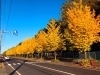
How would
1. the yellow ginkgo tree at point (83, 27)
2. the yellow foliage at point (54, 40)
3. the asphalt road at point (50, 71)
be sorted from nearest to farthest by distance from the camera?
the asphalt road at point (50, 71) < the yellow ginkgo tree at point (83, 27) < the yellow foliage at point (54, 40)

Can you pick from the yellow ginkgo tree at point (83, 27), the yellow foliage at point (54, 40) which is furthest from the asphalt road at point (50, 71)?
the yellow foliage at point (54, 40)

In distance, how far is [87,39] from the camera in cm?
3841

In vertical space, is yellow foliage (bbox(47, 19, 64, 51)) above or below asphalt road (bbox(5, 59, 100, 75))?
above

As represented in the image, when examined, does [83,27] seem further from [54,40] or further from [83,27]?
[54,40]

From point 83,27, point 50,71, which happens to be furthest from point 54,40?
point 50,71

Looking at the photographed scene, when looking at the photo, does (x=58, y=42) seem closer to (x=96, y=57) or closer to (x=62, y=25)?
(x=62, y=25)

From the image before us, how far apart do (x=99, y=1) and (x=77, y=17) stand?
1189 cm

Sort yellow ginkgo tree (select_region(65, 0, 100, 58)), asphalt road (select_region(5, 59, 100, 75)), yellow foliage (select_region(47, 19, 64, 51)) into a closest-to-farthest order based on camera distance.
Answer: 1. asphalt road (select_region(5, 59, 100, 75))
2. yellow ginkgo tree (select_region(65, 0, 100, 58))
3. yellow foliage (select_region(47, 19, 64, 51))

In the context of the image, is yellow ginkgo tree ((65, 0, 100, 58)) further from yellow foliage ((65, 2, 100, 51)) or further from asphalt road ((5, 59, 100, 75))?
asphalt road ((5, 59, 100, 75))

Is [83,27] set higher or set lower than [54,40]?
lower

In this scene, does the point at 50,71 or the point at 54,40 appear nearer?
the point at 50,71

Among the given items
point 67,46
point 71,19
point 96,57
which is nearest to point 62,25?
point 67,46

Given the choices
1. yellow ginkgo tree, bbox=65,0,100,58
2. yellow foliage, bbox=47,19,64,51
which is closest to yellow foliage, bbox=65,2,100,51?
yellow ginkgo tree, bbox=65,0,100,58

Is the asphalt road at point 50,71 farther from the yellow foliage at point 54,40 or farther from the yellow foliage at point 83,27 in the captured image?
Answer: the yellow foliage at point 54,40
